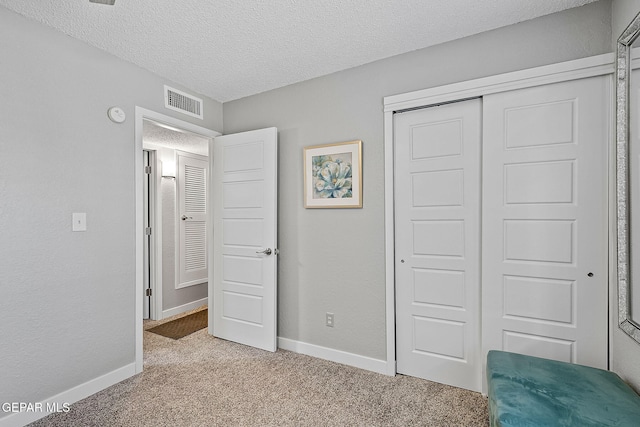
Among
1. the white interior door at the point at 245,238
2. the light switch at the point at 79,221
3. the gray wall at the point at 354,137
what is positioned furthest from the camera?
the white interior door at the point at 245,238

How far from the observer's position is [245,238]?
303cm

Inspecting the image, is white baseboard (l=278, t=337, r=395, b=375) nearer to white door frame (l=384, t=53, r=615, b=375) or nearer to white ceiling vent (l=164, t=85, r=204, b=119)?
white door frame (l=384, t=53, r=615, b=375)

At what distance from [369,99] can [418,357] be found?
6.55ft

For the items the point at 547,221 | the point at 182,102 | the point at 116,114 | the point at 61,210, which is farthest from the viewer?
the point at 182,102

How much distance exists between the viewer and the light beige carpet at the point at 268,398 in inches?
75.4

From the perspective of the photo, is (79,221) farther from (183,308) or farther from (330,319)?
(183,308)

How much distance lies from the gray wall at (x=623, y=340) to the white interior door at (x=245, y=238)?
2.30 meters

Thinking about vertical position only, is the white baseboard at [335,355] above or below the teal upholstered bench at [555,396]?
below

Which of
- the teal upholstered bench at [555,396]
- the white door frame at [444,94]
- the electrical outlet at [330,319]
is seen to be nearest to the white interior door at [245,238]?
the electrical outlet at [330,319]

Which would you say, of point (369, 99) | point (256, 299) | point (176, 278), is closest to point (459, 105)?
point (369, 99)

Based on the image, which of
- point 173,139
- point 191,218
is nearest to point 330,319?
point 191,218

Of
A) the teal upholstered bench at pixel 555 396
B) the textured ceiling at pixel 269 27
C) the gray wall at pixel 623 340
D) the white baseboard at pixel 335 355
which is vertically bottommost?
the white baseboard at pixel 335 355

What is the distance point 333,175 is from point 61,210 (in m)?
1.90

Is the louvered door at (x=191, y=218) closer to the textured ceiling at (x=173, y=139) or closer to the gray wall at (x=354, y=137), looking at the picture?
the textured ceiling at (x=173, y=139)
